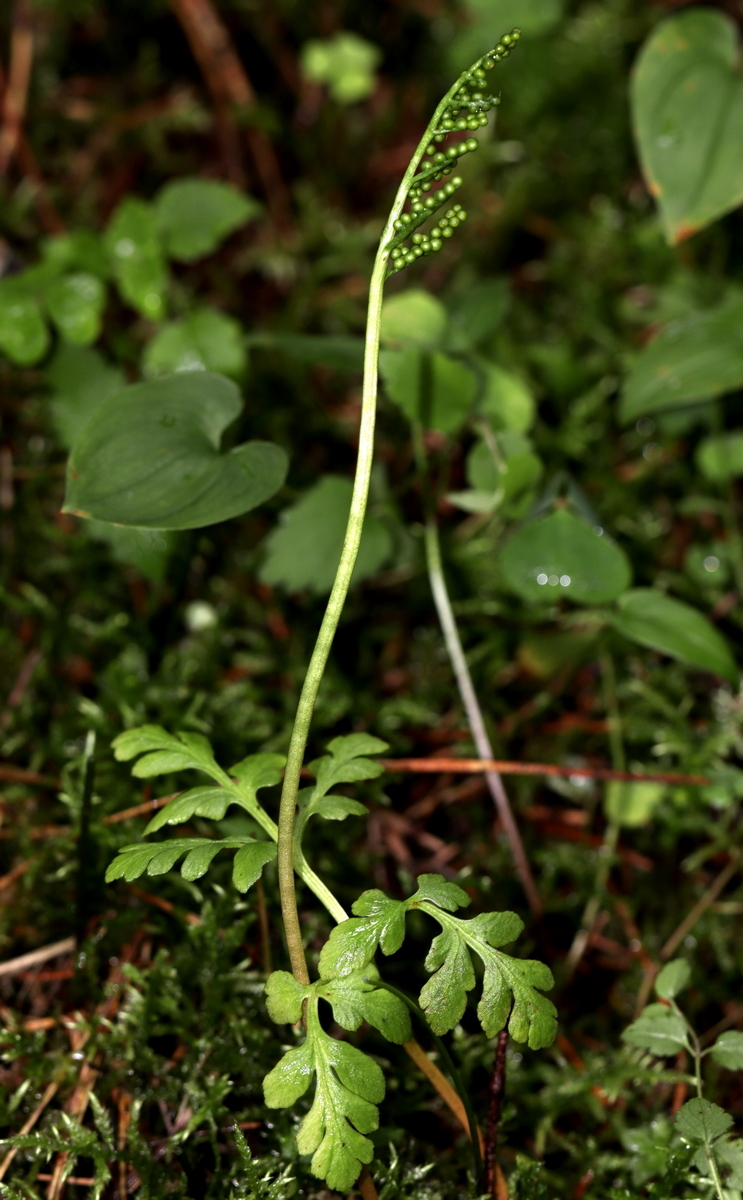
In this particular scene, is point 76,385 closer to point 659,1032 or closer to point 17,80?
point 17,80

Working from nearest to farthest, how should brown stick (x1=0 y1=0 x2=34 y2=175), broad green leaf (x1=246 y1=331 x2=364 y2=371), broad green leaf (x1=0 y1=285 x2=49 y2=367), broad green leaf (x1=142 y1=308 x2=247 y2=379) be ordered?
1. broad green leaf (x1=246 y1=331 x2=364 y2=371)
2. broad green leaf (x1=0 y1=285 x2=49 y2=367)
3. broad green leaf (x1=142 y1=308 x2=247 y2=379)
4. brown stick (x1=0 y1=0 x2=34 y2=175)

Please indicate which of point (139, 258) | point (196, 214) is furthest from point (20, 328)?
point (196, 214)

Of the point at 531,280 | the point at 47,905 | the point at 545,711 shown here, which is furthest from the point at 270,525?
the point at 531,280

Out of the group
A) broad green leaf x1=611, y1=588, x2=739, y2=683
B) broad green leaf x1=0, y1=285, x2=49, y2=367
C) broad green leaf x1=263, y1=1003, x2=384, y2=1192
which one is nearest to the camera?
broad green leaf x1=263, y1=1003, x2=384, y2=1192

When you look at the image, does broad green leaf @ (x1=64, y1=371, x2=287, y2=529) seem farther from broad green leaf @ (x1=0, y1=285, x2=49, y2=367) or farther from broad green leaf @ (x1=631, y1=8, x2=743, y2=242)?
broad green leaf @ (x1=631, y1=8, x2=743, y2=242)

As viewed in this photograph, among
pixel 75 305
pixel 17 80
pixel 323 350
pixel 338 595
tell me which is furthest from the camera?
pixel 17 80

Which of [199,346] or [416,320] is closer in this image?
[416,320]

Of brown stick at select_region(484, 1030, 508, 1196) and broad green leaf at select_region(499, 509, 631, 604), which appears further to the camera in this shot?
broad green leaf at select_region(499, 509, 631, 604)

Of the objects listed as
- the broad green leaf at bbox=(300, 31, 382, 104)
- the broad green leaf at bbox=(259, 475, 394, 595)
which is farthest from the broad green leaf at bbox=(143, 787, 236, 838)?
the broad green leaf at bbox=(300, 31, 382, 104)
